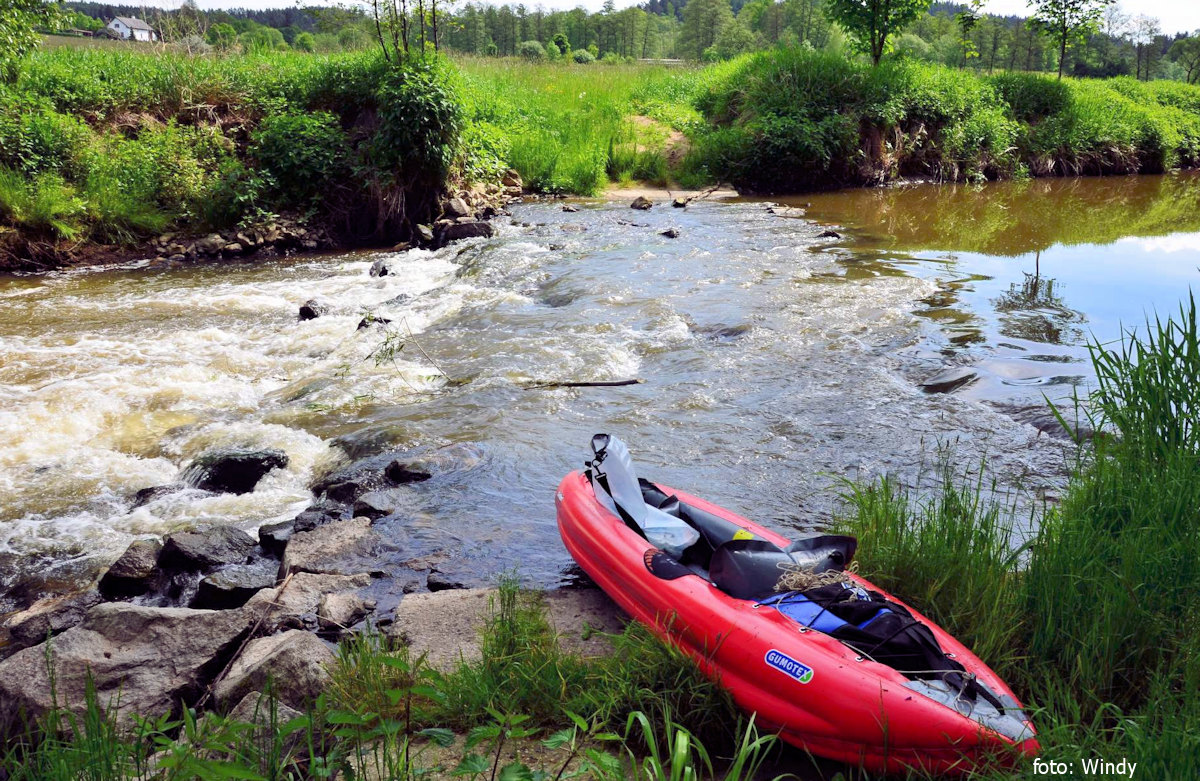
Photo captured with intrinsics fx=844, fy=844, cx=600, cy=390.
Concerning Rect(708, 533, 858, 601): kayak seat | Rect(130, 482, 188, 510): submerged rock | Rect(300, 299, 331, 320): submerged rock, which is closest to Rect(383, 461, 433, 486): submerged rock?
Rect(130, 482, 188, 510): submerged rock

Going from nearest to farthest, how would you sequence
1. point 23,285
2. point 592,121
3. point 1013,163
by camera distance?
point 23,285 → point 592,121 → point 1013,163

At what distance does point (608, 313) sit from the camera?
28.2ft

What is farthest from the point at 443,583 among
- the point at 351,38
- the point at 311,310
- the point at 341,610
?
the point at 351,38

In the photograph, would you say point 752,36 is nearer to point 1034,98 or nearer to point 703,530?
point 1034,98

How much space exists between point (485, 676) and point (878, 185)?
641 inches

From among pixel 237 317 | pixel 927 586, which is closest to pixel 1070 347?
pixel 927 586

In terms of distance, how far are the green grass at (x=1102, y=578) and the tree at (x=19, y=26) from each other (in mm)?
12312

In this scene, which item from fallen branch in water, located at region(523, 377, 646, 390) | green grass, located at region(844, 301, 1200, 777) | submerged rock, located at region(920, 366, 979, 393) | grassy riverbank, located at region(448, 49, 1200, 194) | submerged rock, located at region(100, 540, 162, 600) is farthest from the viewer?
grassy riverbank, located at region(448, 49, 1200, 194)

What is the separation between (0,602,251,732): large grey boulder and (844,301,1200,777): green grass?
275 cm

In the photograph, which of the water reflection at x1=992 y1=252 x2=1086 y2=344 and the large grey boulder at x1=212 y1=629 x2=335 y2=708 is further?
the water reflection at x1=992 y1=252 x2=1086 y2=344

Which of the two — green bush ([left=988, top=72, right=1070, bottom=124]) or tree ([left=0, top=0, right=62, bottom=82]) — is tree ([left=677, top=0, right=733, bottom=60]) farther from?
tree ([left=0, top=0, right=62, bottom=82])

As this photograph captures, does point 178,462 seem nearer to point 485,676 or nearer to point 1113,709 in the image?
point 485,676

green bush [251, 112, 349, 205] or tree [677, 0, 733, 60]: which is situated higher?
tree [677, 0, 733, 60]

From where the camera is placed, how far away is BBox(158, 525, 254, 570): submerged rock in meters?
4.29
